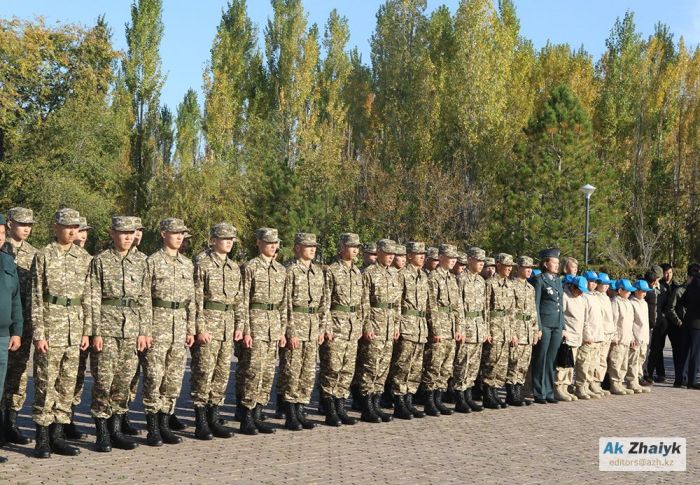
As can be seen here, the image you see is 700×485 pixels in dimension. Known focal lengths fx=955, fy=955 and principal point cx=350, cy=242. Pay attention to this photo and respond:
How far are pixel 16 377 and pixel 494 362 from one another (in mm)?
5783

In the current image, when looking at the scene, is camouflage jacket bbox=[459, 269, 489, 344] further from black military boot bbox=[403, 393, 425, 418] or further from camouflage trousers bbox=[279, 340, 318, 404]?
camouflage trousers bbox=[279, 340, 318, 404]

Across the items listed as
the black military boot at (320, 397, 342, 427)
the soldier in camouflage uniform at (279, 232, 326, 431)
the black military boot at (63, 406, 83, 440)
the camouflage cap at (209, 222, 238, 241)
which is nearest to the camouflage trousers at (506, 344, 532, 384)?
the black military boot at (320, 397, 342, 427)

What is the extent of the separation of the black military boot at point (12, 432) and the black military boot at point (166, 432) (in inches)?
44.8

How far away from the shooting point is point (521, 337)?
470 inches

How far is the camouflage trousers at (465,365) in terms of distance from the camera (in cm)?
1133

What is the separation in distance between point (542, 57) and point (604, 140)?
5827mm

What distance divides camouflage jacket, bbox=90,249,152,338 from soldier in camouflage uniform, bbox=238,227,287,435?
1.23 m

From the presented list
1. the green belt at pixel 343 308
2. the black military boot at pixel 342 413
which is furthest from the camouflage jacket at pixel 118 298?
the black military boot at pixel 342 413

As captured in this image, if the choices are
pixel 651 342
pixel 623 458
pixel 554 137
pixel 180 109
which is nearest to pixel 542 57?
pixel 554 137

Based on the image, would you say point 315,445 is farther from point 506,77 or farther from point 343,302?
point 506,77

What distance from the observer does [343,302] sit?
1012 cm

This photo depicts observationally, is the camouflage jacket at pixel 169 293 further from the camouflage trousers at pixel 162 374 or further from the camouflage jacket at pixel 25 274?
the camouflage jacket at pixel 25 274

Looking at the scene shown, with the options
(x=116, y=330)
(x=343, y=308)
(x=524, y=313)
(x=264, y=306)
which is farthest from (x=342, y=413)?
(x=524, y=313)

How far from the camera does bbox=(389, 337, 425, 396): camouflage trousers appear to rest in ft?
35.1
